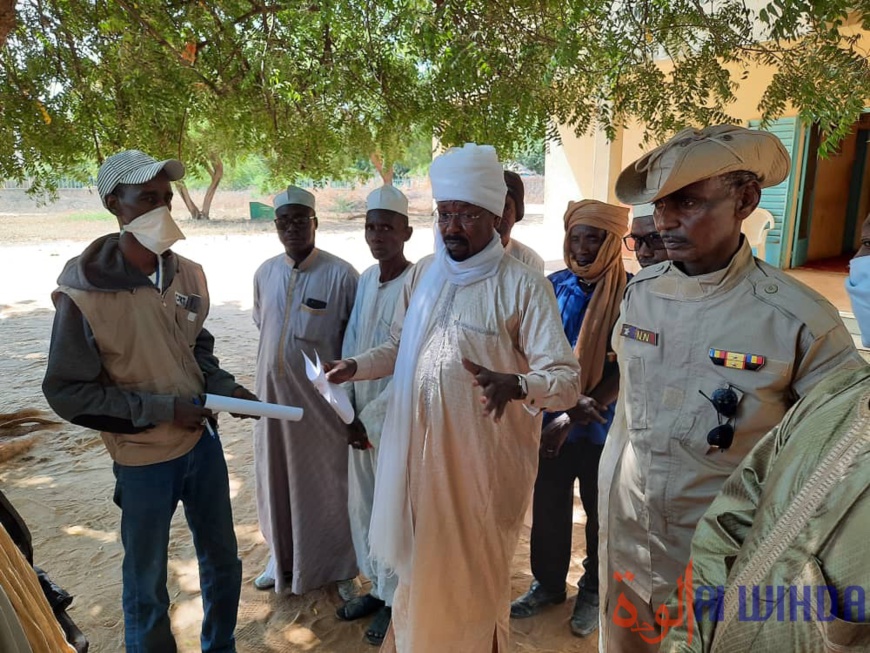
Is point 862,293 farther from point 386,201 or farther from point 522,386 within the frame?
point 386,201

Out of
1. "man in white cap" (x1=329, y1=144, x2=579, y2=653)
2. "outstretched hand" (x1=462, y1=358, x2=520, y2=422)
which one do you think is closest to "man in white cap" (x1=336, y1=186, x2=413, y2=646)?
"man in white cap" (x1=329, y1=144, x2=579, y2=653)

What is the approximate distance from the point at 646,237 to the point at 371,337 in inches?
56.0

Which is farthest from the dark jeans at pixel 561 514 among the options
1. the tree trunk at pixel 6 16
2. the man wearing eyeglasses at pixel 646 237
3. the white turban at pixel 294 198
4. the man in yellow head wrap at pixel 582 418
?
the tree trunk at pixel 6 16

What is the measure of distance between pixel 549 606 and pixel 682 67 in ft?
9.60

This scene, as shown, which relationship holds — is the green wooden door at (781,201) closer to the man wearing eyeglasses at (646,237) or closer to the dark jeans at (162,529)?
the man wearing eyeglasses at (646,237)

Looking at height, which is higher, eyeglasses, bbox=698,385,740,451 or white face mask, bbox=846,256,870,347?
white face mask, bbox=846,256,870,347

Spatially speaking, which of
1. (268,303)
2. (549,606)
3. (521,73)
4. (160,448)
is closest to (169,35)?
(268,303)

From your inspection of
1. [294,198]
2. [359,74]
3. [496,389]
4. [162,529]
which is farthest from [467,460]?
[359,74]

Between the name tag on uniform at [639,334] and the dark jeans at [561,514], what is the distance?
1.23m

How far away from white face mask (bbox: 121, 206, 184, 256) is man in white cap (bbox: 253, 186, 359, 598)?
104cm

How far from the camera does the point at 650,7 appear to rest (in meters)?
2.98

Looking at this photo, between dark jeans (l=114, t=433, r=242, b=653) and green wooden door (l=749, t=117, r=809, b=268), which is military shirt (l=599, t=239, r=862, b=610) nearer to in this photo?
dark jeans (l=114, t=433, r=242, b=653)

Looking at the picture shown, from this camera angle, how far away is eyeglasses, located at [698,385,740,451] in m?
1.68

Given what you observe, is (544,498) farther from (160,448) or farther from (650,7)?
(650,7)
